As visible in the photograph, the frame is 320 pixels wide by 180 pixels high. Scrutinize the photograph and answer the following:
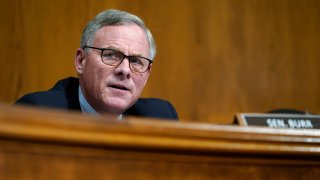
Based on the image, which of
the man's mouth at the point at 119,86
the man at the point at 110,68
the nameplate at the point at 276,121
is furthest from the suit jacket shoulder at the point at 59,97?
the nameplate at the point at 276,121

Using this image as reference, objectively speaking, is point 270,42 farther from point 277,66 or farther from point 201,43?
point 201,43

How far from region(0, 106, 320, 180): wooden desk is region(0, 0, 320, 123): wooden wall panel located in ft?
5.64

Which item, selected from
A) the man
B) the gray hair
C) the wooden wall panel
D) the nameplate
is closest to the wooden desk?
the nameplate

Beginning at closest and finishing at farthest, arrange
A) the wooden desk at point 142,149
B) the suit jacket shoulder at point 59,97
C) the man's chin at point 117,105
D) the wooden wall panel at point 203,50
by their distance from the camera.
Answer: the wooden desk at point 142,149, the suit jacket shoulder at point 59,97, the man's chin at point 117,105, the wooden wall panel at point 203,50

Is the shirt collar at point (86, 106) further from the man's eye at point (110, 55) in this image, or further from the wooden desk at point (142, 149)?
the wooden desk at point (142, 149)

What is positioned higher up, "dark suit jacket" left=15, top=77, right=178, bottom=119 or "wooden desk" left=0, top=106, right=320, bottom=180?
"wooden desk" left=0, top=106, right=320, bottom=180

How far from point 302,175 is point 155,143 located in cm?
21

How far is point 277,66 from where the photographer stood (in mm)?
2502

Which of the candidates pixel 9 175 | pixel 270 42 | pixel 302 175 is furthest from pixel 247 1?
pixel 9 175

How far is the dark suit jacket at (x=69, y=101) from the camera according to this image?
1106mm

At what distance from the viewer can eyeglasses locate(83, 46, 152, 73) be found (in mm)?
1246

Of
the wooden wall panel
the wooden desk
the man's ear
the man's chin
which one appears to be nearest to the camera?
the wooden desk

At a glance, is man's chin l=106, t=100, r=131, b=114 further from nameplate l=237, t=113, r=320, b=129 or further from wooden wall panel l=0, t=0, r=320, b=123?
wooden wall panel l=0, t=0, r=320, b=123

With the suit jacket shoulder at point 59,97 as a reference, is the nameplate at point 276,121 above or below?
below
